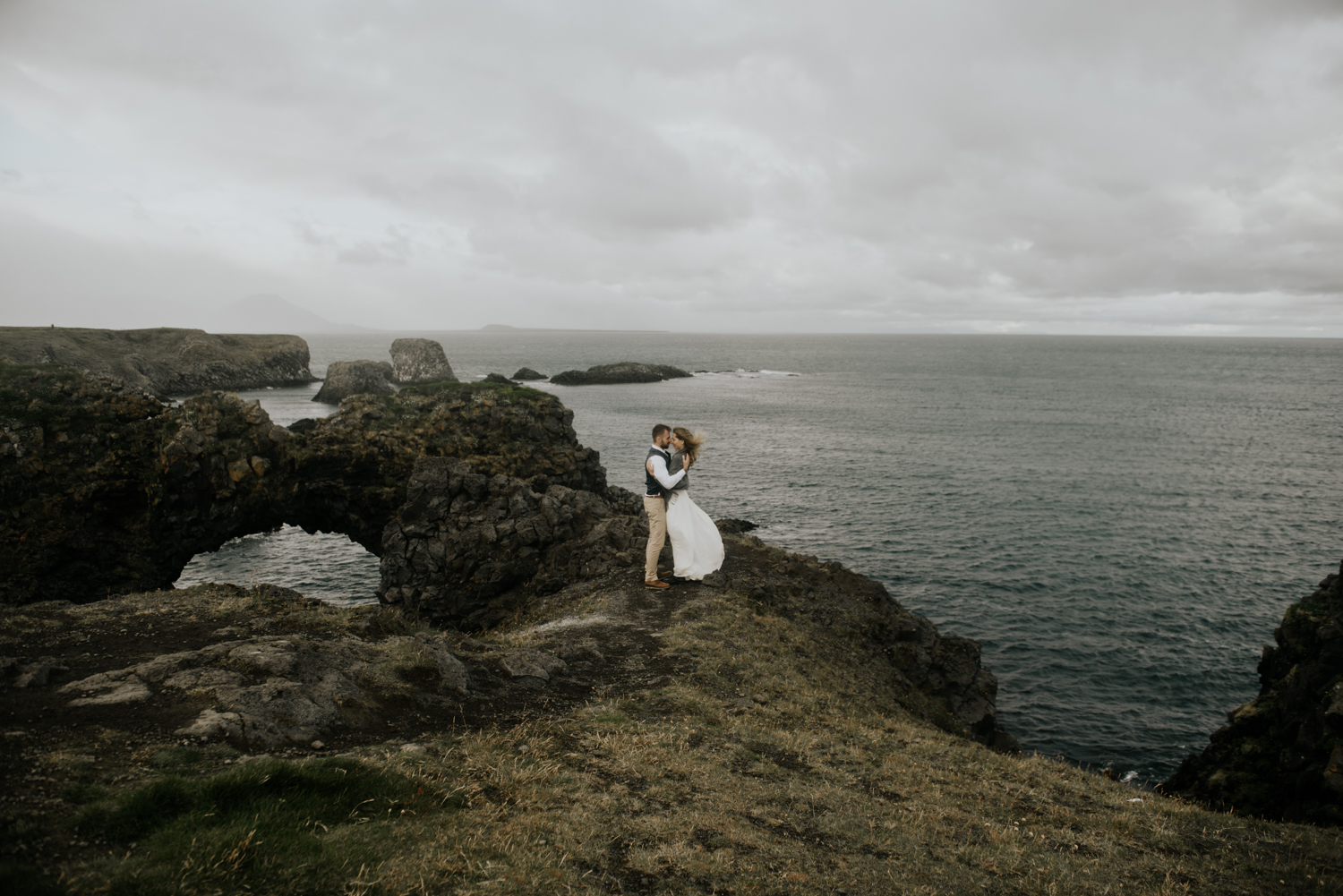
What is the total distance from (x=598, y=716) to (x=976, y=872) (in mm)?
5984

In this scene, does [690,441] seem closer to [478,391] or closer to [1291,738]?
[1291,738]

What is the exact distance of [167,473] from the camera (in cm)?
2814

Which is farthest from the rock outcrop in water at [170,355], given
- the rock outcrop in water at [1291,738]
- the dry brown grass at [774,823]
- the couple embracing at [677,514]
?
the rock outcrop in water at [1291,738]

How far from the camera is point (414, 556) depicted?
23.9 metres

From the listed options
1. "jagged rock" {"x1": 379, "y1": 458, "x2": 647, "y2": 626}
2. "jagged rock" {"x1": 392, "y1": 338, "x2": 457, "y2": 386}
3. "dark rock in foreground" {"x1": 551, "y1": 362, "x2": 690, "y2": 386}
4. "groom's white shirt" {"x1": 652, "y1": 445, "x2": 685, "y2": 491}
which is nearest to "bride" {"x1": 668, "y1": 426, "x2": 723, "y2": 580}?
"groom's white shirt" {"x1": 652, "y1": 445, "x2": 685, "y2": 491}

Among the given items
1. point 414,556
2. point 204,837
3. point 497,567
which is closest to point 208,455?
point 414,556

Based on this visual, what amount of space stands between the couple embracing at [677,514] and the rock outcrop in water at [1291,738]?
1376 cm

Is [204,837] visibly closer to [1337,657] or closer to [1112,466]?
[1337,657]

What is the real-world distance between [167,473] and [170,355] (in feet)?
318

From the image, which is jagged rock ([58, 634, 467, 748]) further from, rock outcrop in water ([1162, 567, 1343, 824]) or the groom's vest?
rock outcrop in water ([1162, 567, 1343, 824])

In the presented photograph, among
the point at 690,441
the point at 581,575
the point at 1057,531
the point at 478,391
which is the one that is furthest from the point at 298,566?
the point at 1057,531

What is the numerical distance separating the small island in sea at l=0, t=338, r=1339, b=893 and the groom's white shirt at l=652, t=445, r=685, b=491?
3.57 meters

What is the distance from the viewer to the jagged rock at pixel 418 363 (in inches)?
4865

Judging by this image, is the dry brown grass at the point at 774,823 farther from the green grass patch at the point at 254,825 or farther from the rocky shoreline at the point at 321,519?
the rocky shoreline at the point at 321,519
